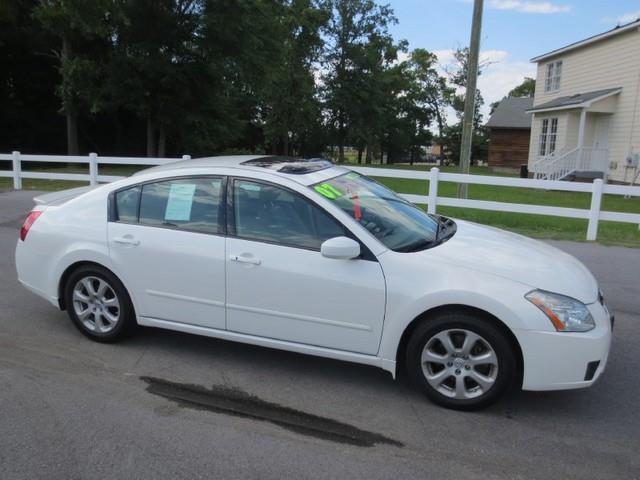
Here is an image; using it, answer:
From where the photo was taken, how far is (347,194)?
174 inches

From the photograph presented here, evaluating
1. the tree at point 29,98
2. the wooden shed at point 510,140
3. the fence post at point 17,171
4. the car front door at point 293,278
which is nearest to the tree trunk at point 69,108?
the tree at point 29,98

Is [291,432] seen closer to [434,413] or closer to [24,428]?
[434,413]

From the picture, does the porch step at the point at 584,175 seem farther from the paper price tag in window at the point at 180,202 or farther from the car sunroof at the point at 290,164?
the paper price tag in window at the point at 180,202

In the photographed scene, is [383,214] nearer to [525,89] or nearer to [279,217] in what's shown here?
[279,217]

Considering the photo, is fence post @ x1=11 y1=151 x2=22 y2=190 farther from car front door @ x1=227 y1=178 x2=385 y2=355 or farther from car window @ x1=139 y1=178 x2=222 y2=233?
car front door @ x1=227 y1=178 x2=385 y2=355

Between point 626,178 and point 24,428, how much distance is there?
23080mm

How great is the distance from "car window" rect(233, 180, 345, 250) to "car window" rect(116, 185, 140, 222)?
0.93m

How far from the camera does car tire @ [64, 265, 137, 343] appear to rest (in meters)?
4.60

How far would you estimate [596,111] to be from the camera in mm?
22938

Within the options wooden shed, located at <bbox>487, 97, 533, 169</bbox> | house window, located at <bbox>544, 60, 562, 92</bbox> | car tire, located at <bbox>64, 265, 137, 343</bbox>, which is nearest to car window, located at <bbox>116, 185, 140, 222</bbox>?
car tire, located at <bbox>64, 265, 137, 343</bbox>

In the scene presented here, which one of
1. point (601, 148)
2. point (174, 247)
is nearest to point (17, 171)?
point (174, 247)

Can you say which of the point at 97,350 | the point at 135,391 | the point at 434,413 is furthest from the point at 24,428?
the point at 434,413

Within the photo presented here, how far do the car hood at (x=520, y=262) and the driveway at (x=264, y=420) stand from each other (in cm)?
84

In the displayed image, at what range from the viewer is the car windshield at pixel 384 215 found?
4074 millimetres
